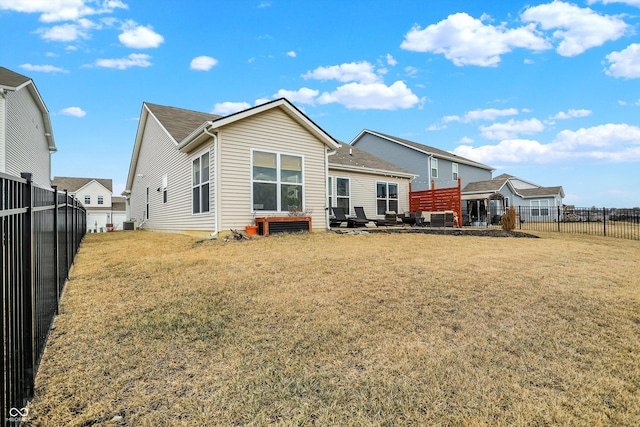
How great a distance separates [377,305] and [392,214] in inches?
478

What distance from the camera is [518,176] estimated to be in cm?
3562

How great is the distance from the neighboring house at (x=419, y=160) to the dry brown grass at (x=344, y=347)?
1965 cm

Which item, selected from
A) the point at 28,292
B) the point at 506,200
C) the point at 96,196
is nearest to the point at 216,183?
the point at 28,292

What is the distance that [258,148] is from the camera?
9844 mm

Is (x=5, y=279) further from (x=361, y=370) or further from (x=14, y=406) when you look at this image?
(x=361, y=370)

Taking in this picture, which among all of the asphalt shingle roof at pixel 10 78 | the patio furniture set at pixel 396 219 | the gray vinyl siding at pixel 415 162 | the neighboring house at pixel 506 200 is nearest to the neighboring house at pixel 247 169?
the patio furniture set at pixel 396 219

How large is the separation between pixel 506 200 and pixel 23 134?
32.4 metres

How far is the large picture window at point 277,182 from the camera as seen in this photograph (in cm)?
983

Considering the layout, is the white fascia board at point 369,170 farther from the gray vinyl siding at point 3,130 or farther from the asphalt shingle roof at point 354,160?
the gray vinyl siding at point 3,130

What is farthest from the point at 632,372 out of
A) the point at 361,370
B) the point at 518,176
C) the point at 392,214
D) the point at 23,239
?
the point at 518,176

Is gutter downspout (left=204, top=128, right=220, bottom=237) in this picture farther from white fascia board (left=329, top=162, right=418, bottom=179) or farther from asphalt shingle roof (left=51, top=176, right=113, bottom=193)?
asphalt shingle roof (left=51, top=176, right=113, bottom=193)

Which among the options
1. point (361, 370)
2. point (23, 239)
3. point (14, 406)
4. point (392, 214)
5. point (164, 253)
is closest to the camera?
point (14, 406)

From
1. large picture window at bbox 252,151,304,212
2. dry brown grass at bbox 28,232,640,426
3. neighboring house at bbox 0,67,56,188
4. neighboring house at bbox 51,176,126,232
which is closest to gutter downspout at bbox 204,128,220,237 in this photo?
large picture window at bbox 252,151,304,212

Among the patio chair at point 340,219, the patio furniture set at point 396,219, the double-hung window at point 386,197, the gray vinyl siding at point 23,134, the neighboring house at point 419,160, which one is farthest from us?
the neighboring house at point 419,160
